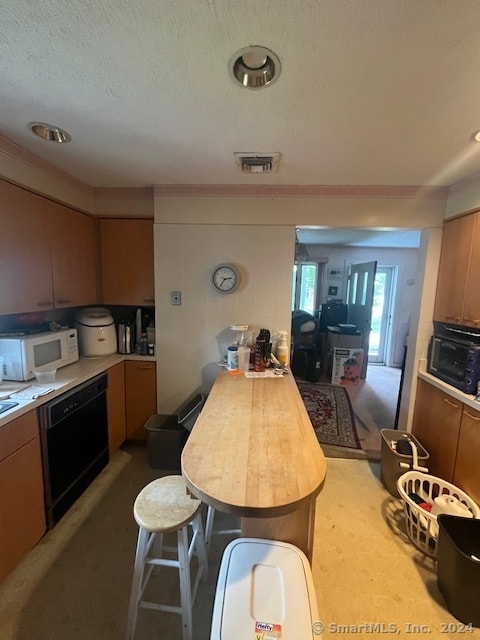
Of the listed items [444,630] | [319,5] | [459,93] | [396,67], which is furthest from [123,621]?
[459,93]

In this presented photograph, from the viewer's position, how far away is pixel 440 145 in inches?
63.2

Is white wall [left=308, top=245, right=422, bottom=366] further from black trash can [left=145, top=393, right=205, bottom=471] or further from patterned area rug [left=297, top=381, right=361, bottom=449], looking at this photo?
black trash can [left=145, top=393, right=205, bottom=471]

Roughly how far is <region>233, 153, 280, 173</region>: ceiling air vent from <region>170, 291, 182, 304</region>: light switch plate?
1132 millimetres

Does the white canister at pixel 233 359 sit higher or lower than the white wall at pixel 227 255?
lower

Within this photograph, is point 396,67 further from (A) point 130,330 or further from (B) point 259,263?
(A) point 130,330

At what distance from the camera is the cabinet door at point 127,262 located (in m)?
2.64

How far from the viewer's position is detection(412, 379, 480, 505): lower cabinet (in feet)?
5.94

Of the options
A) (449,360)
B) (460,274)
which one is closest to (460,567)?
(449,360)

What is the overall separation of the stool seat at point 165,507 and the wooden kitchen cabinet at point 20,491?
2.42 ft

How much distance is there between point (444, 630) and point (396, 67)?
2431 mm

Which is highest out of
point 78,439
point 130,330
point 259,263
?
point 259,263

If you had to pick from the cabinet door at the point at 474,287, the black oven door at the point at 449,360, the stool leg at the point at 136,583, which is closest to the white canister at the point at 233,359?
the stool leg at the point at 136,583

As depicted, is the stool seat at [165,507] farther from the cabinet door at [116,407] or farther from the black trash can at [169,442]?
the cabinet door at [116,407]

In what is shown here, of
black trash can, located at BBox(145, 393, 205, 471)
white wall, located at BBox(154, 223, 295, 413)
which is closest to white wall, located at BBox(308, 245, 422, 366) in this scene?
white wall, located at BBox(154, 223, 295, 413)
